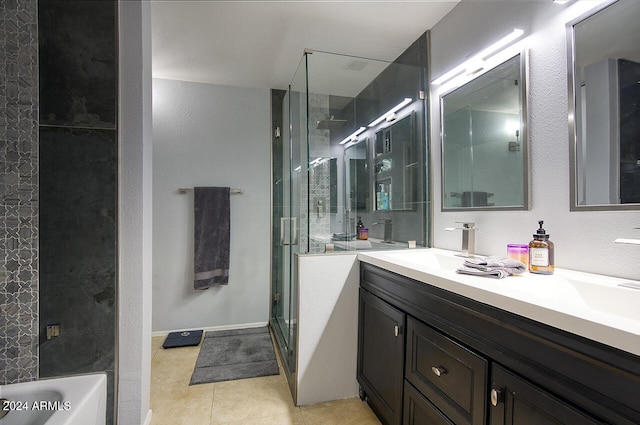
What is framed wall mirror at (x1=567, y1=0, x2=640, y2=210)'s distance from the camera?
0.95m

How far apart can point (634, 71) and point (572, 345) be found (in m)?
0.95

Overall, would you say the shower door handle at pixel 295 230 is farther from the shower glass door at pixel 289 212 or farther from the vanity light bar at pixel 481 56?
the vanity light bar at pixel 481 56

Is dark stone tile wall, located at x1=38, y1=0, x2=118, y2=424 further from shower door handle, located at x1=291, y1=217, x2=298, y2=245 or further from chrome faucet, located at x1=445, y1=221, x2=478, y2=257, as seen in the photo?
chrome faucet, located at x1=445, y1=221, x2=478, y2=257

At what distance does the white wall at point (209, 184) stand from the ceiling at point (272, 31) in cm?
34

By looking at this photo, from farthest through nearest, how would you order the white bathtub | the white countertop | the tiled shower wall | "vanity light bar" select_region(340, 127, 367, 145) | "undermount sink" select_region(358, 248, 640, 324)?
1. "vanity light bar" select_region(340, 127, 367, 145)
2. the tiled shower wall
3. the white bathtub
4. "undermount sink" select_region(358, 248, 640, 324)
5. the white countertop

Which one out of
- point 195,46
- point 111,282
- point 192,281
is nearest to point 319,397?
point 111,282

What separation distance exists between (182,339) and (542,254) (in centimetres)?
278

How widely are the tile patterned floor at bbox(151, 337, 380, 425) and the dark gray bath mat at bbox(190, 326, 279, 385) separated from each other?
7 cm

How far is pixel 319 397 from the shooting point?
1.73 meters

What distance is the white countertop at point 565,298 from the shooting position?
591 millimetres

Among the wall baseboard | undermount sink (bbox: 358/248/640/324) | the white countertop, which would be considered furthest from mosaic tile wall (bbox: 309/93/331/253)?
the wall baseboard

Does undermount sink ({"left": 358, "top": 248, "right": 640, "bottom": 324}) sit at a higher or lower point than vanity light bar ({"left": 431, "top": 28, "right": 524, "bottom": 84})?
lower

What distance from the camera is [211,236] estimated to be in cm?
276

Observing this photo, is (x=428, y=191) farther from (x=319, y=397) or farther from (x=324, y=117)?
(x=319, y=397)
